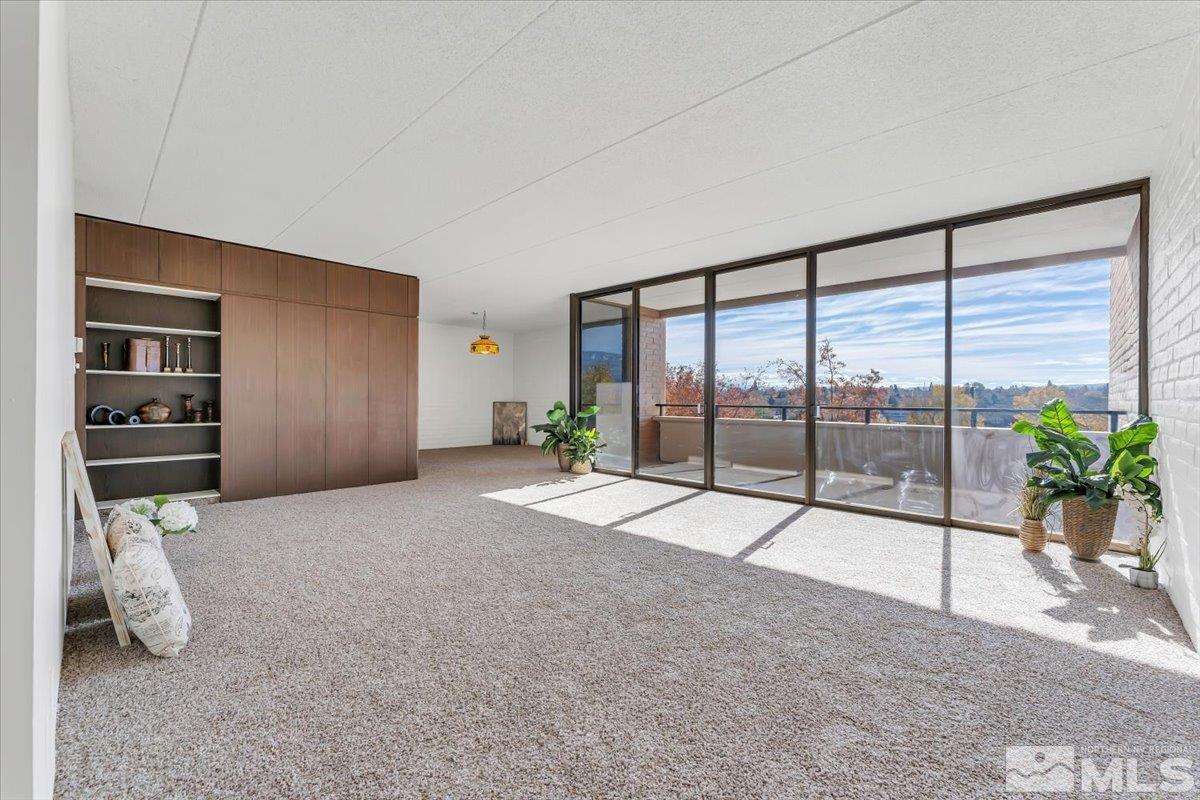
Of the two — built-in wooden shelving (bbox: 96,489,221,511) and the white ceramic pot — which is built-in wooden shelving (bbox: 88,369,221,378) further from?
the white ceramic pot

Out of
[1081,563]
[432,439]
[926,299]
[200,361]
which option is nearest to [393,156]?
[200,361]

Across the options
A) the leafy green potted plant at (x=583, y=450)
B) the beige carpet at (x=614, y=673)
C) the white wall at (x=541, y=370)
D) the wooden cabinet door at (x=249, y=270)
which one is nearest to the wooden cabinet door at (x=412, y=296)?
the wooden cabinet door at (x=249, y=270)

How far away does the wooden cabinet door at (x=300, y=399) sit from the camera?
5.39 meters

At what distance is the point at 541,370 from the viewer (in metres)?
10.9

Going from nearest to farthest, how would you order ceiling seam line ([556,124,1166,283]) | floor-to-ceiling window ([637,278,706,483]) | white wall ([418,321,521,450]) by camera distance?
ceiling seam line ([556,124,1166,283]) < floor-to-ceiling window ([637,278,706,483]) < white wall ([418,321,521,450])

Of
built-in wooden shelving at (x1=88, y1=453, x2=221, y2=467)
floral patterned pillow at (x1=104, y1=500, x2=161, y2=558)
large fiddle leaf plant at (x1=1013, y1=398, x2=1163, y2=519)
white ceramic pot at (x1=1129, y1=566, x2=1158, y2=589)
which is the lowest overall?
white ceramic pot at (x1=1129, y1=566, x2=1158, y2=589)

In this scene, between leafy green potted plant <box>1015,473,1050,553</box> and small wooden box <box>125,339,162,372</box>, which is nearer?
leafy green potted plant <box>1015,473,1050,553</box>

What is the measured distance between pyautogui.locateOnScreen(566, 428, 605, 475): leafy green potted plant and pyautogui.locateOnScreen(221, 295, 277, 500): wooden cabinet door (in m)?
3.47

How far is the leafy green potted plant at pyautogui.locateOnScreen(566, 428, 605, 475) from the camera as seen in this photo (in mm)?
7203

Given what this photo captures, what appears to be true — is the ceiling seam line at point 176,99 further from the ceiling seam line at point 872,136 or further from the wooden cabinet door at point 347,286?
the ceiling seam line at point 872,136

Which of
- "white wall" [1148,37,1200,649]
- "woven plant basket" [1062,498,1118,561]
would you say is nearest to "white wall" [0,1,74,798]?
"white wall" [1148,37,1200,649]

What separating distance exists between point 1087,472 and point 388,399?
627 centimetres

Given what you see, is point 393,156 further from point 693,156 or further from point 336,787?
point 336,787

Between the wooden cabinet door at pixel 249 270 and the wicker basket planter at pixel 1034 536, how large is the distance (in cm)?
675
